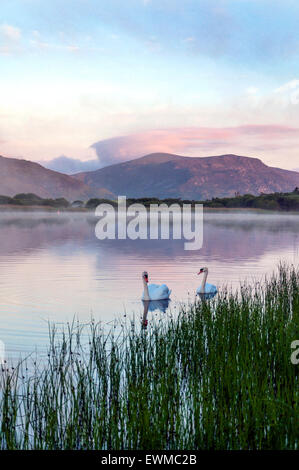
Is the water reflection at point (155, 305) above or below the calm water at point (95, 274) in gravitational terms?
below

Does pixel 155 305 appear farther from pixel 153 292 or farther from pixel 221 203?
pixel 221 203

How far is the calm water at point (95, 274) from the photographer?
16984 millimetres

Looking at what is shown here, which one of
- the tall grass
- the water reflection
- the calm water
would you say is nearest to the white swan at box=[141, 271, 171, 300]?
the water reflection

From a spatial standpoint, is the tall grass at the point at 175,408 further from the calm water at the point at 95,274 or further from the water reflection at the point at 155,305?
the water reflection at the point at 155,305

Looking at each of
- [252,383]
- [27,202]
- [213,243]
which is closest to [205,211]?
Result: [27,202]

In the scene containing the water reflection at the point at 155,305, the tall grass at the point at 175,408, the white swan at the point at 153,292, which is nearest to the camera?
the tall grass at the point at 175,408

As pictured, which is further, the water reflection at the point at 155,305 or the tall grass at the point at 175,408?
the water reflection at the point at 155,305

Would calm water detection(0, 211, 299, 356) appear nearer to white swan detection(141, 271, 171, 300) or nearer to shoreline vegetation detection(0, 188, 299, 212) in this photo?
white swan detection(141, 271, 171, 300)

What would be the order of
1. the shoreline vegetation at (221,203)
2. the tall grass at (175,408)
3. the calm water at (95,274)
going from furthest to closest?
the shoreline vegetation at (221,203) → the calm water at (95,274) → the tall grass at (175,408)

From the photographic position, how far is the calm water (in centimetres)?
1698

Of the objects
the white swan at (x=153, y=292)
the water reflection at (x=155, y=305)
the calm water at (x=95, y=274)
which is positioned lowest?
the water reflection at (x=155, y=305)

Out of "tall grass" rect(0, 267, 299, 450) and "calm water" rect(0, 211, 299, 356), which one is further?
"calm water" rect(0, 211, 299, 356)

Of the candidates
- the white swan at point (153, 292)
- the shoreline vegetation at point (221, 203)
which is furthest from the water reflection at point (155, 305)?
the shoreline vegetation at point (221, 203)
